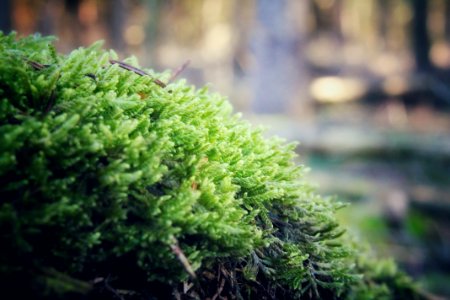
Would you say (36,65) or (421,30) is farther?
(421,30)

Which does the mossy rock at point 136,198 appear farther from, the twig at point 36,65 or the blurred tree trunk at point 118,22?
the blurred tree trunk at point 118,22

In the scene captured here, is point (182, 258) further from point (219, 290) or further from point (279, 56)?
point (279, 56)

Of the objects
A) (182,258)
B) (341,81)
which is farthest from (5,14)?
(341,81)

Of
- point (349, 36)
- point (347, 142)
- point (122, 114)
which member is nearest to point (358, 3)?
point (349, 36)

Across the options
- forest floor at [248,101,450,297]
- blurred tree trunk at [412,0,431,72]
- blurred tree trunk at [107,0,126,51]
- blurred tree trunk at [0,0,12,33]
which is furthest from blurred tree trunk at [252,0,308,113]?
blurred tree trunk at [107,0,126,51]

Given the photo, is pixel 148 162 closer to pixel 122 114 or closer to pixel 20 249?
pixel 122 114
